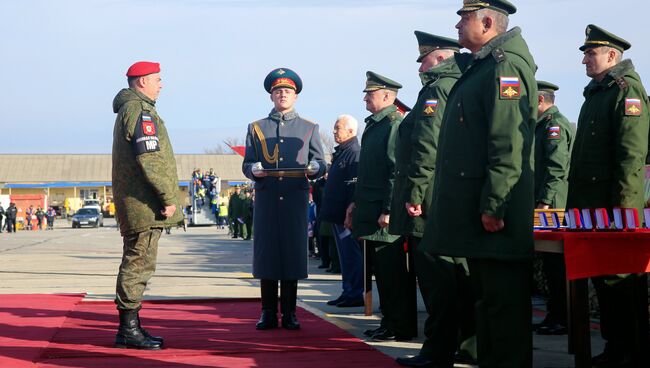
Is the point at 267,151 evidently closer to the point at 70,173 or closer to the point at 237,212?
the point at 237,212

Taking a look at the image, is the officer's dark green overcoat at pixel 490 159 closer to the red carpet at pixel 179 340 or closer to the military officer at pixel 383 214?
the red carpet at pixel 179 340

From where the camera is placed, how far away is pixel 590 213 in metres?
5.11

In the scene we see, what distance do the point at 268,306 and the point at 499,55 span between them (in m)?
3.74

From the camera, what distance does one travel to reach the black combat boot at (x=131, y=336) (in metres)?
6.88

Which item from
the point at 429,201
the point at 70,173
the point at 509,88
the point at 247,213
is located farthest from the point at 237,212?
the point at 70,173

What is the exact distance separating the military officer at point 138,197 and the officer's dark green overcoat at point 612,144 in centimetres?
286

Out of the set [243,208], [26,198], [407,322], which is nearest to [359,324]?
[407,322]

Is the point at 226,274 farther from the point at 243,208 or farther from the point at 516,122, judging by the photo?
the point at 243,208

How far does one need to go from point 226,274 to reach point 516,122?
415 inches

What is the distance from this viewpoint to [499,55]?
495cm

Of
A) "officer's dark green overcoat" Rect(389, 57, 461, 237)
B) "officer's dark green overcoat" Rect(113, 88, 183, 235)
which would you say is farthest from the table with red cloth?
"officer's dark green overcoat" Rect(113, 88, 183, 235)

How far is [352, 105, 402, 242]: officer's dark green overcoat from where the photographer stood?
782 cm

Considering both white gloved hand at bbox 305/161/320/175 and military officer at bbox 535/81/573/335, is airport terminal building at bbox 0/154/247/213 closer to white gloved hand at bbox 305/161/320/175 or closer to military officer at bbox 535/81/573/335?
military officer at bbox 535/81/573/335

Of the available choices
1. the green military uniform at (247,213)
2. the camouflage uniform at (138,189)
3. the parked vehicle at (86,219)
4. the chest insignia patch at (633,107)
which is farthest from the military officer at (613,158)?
the parked vehicle at (86,219)
